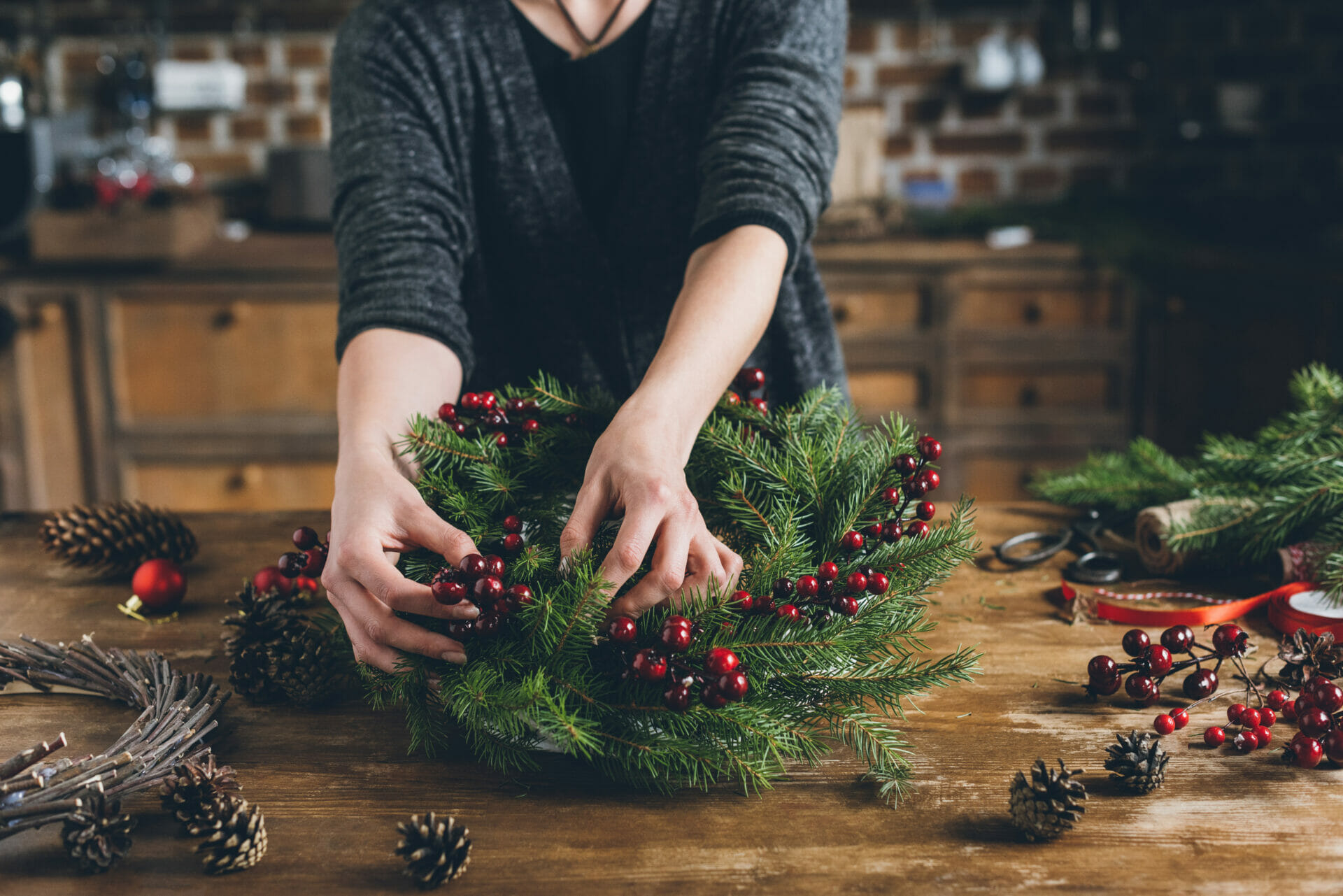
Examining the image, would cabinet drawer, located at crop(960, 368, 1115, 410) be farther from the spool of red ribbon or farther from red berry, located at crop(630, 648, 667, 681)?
red berry, located at crop(630, 648, 667, 681)

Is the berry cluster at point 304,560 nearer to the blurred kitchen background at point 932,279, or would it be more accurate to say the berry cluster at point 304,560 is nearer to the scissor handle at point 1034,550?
the scissor handle at point 1034,550

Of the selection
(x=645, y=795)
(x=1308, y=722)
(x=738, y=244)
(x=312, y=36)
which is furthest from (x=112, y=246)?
(x=1308, y=722)

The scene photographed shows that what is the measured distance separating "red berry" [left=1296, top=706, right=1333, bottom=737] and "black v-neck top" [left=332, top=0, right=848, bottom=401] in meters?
0.42

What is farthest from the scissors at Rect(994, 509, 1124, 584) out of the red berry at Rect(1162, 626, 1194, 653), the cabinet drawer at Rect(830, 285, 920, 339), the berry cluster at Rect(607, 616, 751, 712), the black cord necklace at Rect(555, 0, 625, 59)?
the cabinet drawer at Rect(830, 285, 920, 339)

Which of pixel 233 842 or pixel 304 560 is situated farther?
pixel 304 560

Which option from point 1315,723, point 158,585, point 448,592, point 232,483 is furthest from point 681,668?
point 232,483

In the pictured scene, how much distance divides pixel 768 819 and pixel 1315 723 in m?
0.30

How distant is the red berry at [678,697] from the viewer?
0.50 meters

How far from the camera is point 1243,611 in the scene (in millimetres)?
722

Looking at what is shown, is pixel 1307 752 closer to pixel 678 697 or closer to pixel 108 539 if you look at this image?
pixel 678 697

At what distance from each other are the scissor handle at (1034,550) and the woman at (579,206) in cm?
28

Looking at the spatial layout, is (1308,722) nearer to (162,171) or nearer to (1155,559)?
(1155,559)

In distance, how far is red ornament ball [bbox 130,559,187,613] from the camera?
0.76 m

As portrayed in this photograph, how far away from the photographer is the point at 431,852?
17.9 inches
